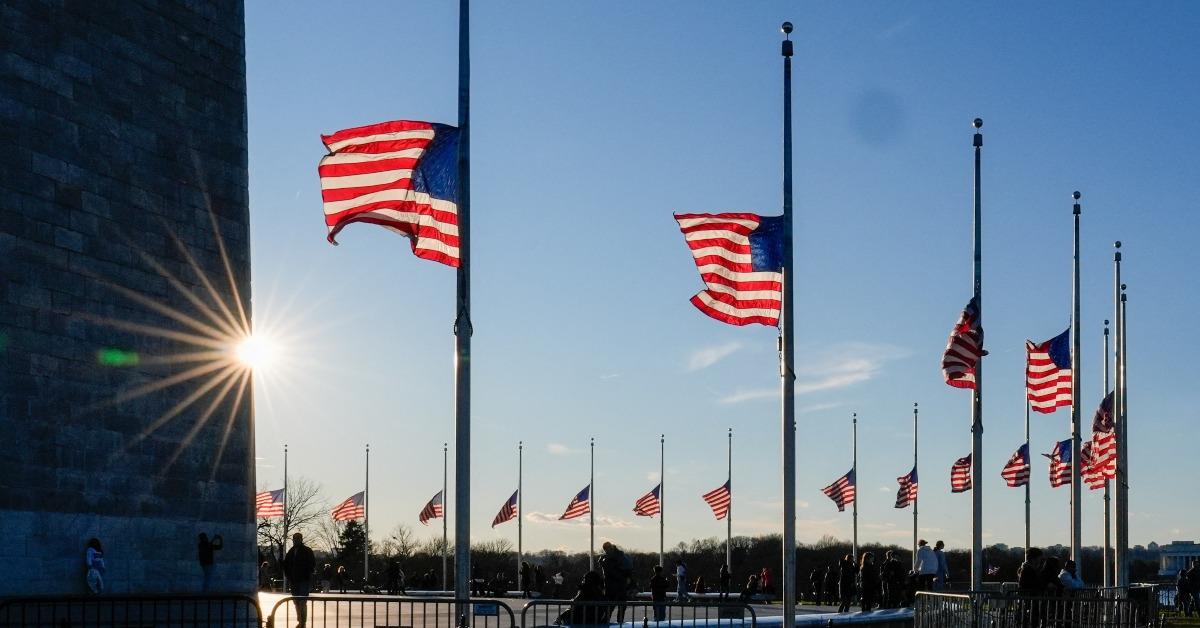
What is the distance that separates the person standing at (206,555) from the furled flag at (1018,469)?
25846 millimetres

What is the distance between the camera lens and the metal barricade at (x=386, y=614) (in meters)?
15.7

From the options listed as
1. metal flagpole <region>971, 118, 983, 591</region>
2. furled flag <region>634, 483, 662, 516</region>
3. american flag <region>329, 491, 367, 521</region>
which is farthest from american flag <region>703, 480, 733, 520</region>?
metal flagpole <region>971, 118, 983, 591</region>

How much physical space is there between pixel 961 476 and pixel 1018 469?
2.25 m

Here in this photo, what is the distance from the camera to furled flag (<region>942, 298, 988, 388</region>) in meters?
27.0

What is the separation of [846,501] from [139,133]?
3279 cm

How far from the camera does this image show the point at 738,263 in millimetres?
20922

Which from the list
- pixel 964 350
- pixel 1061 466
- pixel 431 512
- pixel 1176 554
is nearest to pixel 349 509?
pixel 431 512

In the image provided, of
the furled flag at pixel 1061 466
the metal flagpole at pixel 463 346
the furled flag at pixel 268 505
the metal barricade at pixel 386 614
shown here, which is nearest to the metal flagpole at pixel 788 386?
the metal barricade at pixel 386 614

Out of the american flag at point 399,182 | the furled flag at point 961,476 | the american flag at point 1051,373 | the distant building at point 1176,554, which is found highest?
the american flag at point 399,182

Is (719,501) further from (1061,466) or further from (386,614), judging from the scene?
(386,614)

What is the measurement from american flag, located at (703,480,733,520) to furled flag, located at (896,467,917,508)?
5798 mm

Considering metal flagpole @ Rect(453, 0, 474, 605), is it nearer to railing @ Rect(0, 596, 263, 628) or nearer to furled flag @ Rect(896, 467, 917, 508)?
railing @ Rect(0, 596, 263, 628)

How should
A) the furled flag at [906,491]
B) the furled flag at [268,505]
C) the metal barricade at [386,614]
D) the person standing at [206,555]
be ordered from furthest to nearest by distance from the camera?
1. the furled flag at [906,491]
2. the furled flag at [268,505]
3. the person standing at [206,555]
4. the metal barricade at [386,614]

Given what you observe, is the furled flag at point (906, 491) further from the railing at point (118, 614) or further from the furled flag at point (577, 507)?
the railing at point (118, 614)
